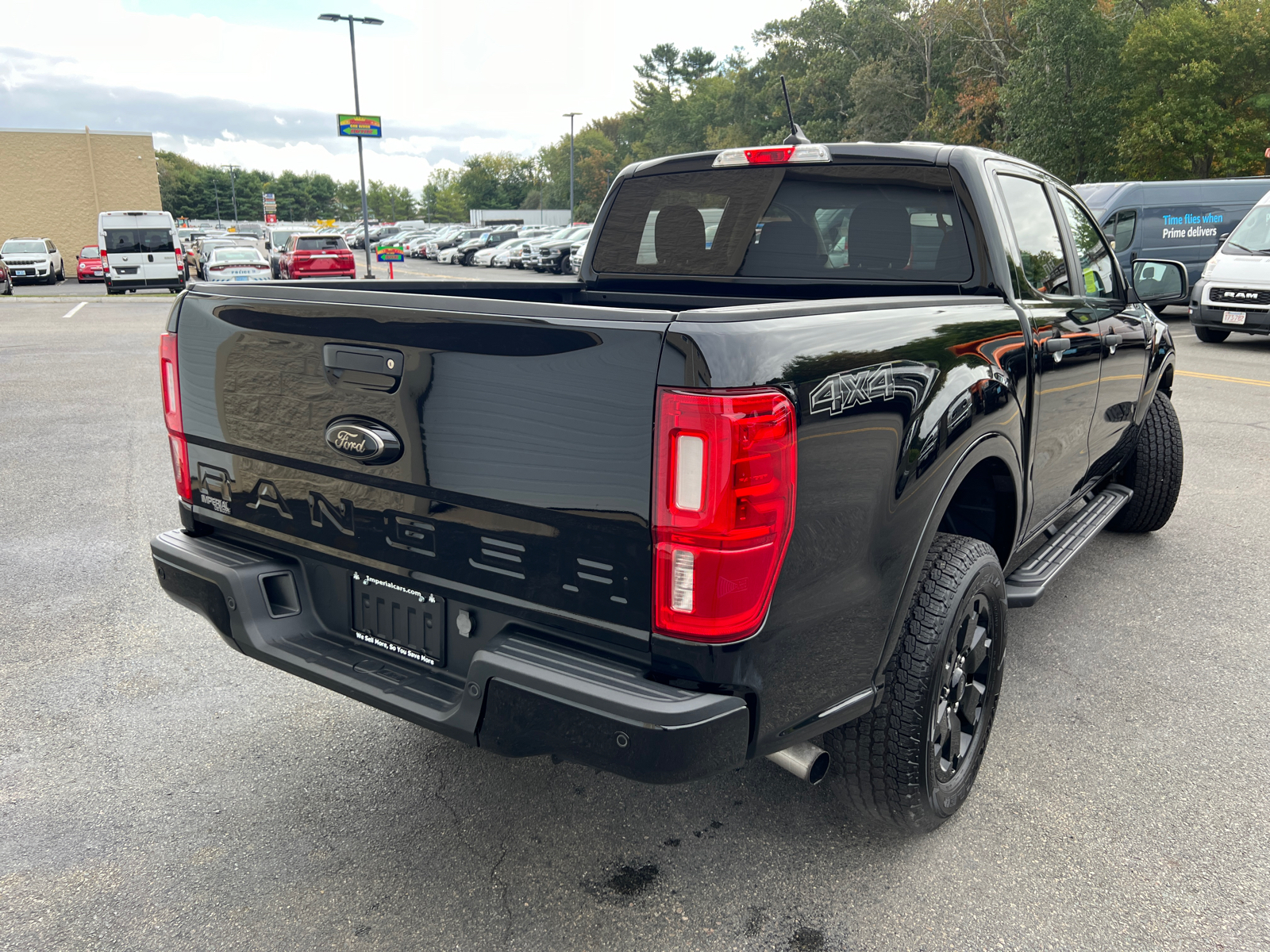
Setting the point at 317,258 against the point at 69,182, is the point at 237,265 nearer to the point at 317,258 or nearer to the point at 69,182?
the point at 317,258

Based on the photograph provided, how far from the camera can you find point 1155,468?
509 centimetres

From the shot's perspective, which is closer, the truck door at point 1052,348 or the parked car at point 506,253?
the truck door at point 1052,348

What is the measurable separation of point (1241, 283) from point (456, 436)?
1401cm

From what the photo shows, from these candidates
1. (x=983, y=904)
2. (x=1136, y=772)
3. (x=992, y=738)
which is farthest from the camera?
(x=992, y=738)

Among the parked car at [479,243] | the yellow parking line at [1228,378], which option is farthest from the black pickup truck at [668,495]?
the parked car at [479,243]

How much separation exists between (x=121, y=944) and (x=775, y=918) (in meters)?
1.59

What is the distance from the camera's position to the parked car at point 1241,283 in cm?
1272

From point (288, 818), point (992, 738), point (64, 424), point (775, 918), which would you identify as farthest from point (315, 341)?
point (64, 424)

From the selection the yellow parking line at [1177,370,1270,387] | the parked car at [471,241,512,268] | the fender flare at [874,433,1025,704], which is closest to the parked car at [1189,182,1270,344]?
the yellow parking line at [1177,370,1270,387]

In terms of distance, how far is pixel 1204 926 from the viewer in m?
2.34

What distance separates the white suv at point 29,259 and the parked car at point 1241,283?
111 ft

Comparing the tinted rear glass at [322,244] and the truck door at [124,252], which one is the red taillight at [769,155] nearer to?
the truck door at [124,252]

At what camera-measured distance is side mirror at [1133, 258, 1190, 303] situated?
4391 millimetres

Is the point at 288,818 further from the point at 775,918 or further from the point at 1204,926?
the point at 1204,926
